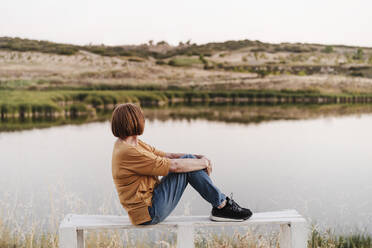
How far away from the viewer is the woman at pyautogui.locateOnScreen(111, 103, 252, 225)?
2.38 m

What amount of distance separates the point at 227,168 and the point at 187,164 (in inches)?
270

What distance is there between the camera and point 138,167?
238 cm

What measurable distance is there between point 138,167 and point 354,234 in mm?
3126

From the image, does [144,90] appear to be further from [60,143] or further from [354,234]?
[354,234]

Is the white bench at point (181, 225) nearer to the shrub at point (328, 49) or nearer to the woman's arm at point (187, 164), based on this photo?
the woman's arm at point (187, 164)

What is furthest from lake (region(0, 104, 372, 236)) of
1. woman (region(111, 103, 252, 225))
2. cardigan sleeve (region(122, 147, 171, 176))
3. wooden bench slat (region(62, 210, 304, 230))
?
cardigan sleeve (region(122, 147, 171, 176))

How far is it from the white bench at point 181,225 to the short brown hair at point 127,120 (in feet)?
1.71

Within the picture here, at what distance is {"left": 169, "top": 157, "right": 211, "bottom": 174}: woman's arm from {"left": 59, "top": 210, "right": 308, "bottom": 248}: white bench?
12.4 inches

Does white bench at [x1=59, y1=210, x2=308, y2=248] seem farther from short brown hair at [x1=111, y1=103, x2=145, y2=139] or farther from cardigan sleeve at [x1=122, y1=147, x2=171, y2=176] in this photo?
A: short brown hair at [x1=111, y1=103, x2=145, y2=139]

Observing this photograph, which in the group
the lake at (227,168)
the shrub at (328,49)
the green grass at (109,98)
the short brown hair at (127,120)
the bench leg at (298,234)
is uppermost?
the shrub at (328,49)

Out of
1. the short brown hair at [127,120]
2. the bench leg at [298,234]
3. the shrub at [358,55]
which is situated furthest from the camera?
the shrub at [358,55]

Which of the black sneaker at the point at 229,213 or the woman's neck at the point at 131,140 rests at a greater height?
the woman's neck at the point at 131,140

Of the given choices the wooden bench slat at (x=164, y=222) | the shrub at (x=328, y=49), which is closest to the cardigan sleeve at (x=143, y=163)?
the wooden bench slat at (x=164, y=222)

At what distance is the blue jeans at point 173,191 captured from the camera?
2498 millimetres
